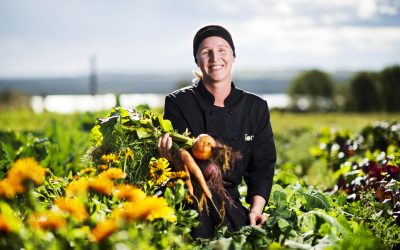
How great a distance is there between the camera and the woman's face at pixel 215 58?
11.1 feet

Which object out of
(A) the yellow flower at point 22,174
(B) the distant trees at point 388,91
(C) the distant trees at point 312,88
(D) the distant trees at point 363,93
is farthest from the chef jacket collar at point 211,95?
(C) the distant trees at point 312,88

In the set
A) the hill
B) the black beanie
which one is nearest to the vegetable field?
the black beanie

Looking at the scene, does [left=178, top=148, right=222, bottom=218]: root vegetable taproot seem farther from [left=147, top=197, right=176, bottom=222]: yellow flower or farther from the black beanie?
the black beanie

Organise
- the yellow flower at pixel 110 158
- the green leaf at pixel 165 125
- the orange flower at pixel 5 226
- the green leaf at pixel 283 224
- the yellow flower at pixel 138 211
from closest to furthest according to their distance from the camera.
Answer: the orange flower at pixel 5 226, the yellow flower at pixel 138 211, the green leaf at pixel 283 224, the yellow flower at pixel 110 158, the green leaf at pixel 165 125

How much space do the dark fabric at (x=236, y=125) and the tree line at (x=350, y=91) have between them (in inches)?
1293

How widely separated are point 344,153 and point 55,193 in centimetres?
458

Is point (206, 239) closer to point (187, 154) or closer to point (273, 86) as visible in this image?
point (187, 154)

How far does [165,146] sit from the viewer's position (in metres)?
3.07

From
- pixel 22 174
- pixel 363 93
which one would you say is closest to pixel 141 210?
pixel 22 174

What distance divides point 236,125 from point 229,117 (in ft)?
0.22

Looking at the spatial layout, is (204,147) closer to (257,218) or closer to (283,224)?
(283,224)

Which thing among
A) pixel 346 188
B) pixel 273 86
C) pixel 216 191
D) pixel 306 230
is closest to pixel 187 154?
pixel 216 191

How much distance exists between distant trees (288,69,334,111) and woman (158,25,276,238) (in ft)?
181

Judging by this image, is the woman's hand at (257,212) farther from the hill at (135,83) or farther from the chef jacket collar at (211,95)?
the hill at (135,83)
